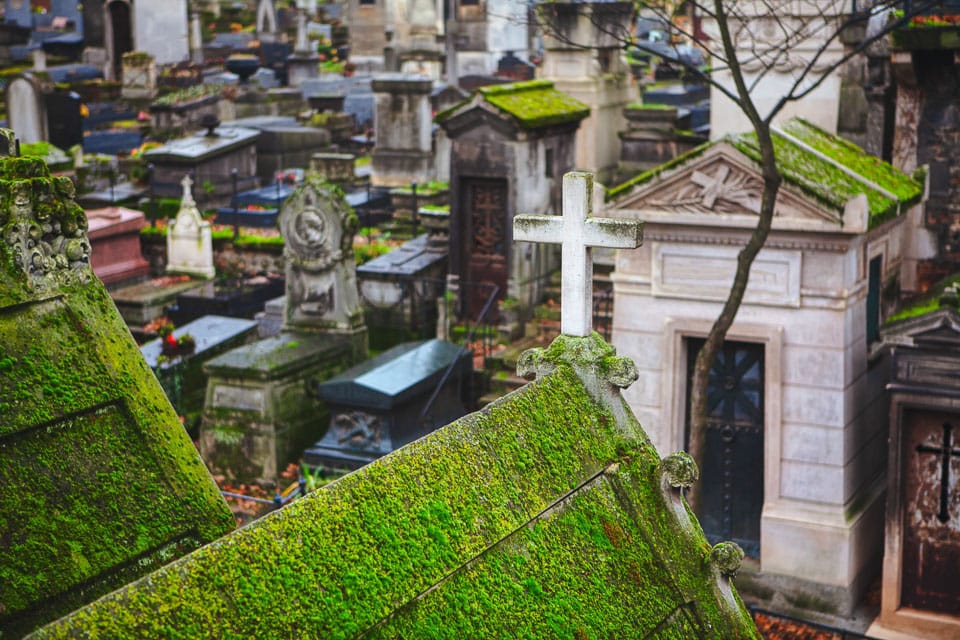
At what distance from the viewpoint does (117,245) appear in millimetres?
18953

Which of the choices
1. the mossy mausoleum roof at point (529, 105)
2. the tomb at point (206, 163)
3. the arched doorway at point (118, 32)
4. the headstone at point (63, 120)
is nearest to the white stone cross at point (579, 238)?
the mossy mausoleum roof at point (529, 105)

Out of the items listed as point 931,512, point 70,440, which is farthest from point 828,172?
point 70,440

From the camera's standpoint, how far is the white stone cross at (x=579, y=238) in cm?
543

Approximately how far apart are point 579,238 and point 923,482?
17.8 ft

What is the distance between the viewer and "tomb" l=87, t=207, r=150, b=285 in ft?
60.8

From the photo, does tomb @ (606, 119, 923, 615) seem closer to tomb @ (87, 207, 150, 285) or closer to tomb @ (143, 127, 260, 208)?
tomb @ (87, 207, 150, 285)

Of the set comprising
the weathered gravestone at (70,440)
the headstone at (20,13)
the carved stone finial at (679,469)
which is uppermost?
the headstone at (20,13)

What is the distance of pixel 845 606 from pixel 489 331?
5.52m

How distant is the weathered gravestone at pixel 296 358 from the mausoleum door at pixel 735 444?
168 inches

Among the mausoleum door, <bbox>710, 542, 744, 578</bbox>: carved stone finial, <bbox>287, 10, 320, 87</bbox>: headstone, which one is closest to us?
<bbox>710, 542, 744, 578</bbox>: carved stone finial

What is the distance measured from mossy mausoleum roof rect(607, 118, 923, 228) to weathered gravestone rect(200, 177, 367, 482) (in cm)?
407

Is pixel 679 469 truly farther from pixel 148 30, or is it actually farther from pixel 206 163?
pixel 148 30

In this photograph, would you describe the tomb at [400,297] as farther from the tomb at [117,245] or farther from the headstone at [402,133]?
the headstone at [402,133]

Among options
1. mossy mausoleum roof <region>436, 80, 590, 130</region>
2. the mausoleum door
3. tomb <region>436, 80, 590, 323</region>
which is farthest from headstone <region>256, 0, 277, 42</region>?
the mausoleum door
